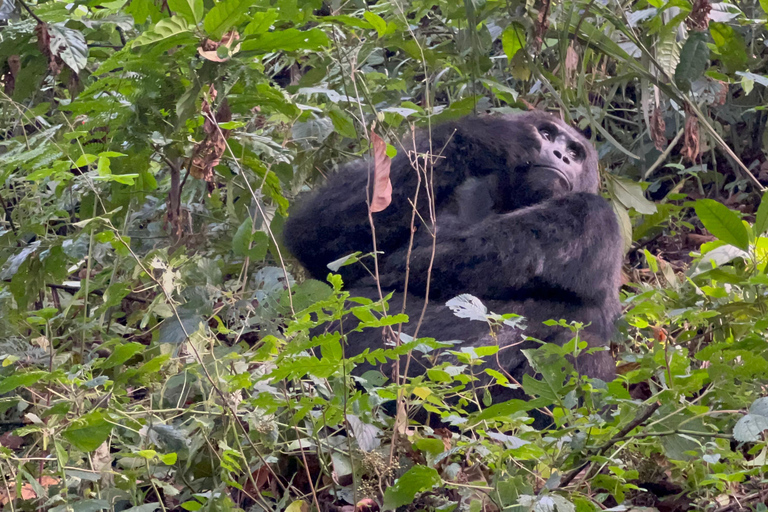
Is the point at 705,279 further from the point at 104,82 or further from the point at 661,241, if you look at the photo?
the point at 661,241

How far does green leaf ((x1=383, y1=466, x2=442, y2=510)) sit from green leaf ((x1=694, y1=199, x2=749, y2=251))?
743mm

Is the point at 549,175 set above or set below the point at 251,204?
above

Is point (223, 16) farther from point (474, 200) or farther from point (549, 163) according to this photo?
point (549, 163)

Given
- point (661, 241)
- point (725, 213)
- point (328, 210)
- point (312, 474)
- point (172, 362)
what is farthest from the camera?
point (661, 241)

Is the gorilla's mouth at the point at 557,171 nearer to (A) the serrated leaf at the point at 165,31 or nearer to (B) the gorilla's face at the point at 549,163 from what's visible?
(B) the gorilla's face at the point at 549,163

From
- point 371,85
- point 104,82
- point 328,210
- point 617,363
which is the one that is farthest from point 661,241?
point 104,82

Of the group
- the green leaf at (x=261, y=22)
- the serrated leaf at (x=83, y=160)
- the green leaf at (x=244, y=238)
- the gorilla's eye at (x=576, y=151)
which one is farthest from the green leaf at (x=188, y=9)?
the gorilla's eye at (x=576, y=151)

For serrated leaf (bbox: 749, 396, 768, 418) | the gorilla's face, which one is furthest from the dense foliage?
the gorilla's face

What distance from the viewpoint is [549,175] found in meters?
2.74

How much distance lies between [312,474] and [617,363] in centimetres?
134

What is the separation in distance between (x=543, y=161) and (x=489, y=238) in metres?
0.51

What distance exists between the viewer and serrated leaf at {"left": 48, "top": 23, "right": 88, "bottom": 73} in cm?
206

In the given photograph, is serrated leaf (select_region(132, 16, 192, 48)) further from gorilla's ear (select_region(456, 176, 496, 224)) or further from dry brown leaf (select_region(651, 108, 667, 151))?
dry brown leaf (select_region(651, 108, 667, 151))

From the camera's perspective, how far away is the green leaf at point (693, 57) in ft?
8.13
